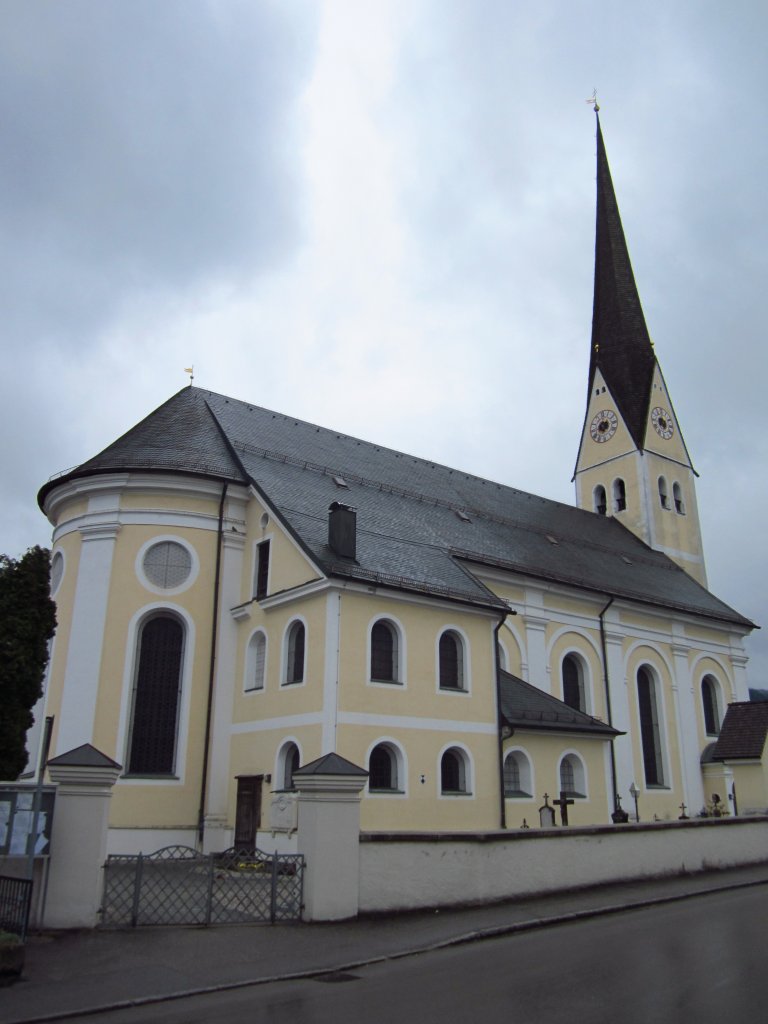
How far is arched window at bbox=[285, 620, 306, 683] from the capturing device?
19.9 meters

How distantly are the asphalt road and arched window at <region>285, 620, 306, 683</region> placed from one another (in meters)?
9.58

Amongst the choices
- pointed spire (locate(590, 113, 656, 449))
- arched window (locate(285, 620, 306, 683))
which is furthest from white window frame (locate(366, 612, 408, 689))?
pointed spire (locate(590, 113, 656, 449))

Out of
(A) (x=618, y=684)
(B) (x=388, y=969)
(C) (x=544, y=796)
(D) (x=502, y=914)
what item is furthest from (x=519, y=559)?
(B) (x=388, y=969)

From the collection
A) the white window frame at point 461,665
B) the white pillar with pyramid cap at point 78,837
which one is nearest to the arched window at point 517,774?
the white window frame at point 461,665

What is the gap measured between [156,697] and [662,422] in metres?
30.8

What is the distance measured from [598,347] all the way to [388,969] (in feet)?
133

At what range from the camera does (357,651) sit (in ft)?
63.3

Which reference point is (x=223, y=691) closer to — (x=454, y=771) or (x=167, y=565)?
(x=167, y=565)

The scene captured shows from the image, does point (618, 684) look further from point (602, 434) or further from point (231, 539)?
point (602, 434)

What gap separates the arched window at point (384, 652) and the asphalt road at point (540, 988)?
29.4 ft

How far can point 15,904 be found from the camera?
405 inches

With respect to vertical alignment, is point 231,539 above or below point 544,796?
above

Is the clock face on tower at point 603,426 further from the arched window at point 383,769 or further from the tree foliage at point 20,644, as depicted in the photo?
the tree foliage at point 20,644

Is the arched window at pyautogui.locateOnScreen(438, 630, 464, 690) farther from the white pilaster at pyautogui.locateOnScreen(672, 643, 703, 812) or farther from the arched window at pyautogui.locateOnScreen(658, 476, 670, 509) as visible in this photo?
the arched window at pyautogui.locateOnScreen(658, 476, 670, 509)
